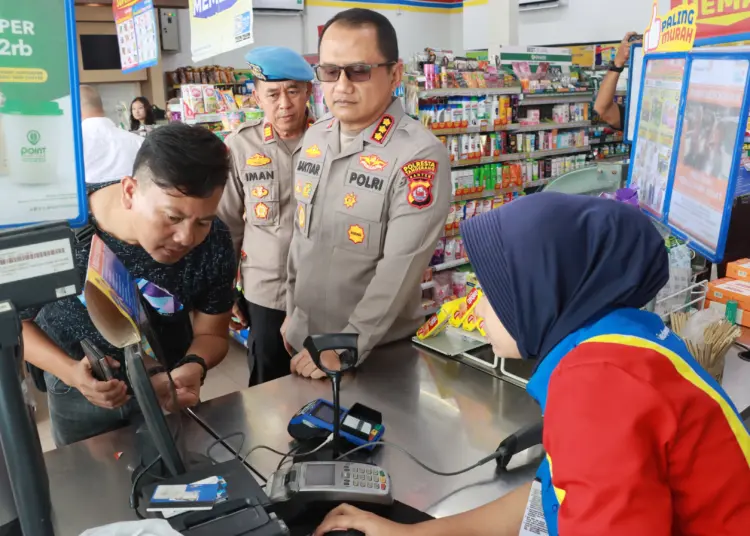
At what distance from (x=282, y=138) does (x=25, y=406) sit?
83.6 inches

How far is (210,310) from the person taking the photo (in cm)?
179

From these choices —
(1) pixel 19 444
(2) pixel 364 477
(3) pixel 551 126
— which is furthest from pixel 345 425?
(3) pixel 551 126

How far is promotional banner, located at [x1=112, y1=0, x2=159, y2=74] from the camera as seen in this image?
4023mm

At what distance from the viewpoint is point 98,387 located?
1429 mm

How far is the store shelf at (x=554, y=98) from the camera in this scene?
16.6 ft

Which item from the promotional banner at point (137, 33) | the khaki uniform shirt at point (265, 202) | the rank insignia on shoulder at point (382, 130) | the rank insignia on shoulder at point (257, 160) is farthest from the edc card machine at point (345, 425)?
the promotional banner at point (137, 33)

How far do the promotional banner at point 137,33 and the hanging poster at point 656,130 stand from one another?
299cm

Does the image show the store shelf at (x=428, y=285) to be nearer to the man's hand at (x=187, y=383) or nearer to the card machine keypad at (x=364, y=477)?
the man's hand at (x=187, y=383)

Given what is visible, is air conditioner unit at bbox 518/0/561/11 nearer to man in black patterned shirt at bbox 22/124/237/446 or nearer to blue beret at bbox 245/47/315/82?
blue beret at bbox 245/47/315/82

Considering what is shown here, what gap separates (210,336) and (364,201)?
62 centimetres

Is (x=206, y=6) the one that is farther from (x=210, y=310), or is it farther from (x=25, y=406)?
(x=25, y=406)

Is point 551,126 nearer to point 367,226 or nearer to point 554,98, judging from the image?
point 554,98

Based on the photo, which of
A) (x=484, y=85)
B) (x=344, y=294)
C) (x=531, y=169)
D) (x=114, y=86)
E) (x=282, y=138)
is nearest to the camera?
(x=344, y=294)

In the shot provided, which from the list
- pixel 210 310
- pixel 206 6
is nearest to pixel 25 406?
pixel 210 310
